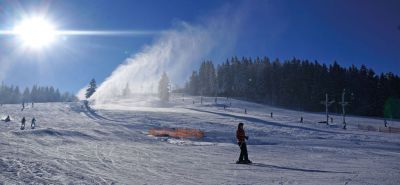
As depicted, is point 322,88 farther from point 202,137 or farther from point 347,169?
point 347,169

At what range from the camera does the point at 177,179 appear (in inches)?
490

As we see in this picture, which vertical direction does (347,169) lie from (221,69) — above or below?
below

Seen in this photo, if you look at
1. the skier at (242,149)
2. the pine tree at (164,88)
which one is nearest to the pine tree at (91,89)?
the pine tree at (164,88)

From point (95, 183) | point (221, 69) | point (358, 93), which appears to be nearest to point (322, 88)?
point (358, 93)

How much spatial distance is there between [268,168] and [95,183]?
717 centimetres

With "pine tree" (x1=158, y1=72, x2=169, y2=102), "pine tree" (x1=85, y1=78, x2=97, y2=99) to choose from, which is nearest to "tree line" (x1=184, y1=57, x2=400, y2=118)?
"pine tree" (x1=158, y1=72, x2=169, y2=102)

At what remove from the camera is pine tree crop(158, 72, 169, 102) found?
122m

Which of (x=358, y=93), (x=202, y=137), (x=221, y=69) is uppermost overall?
(x=221, y=69)

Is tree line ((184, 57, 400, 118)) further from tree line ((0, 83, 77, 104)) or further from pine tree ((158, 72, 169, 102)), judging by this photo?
tree line ((0, 83, 77, 104))

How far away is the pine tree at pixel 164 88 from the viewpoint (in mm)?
121669

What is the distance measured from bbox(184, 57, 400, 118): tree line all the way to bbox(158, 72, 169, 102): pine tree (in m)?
23.8

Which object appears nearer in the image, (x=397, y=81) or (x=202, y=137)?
(x=202, y=137)

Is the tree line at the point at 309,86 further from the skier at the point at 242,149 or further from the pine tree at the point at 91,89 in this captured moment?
the skier at the point at 242,149

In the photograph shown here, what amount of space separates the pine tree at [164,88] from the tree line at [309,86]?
2380 centimetres
